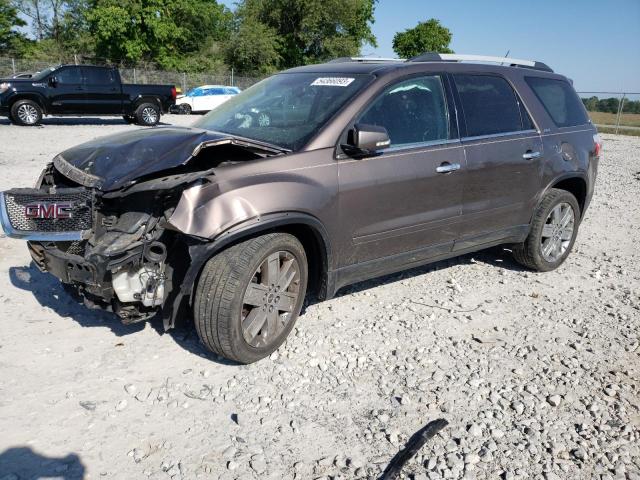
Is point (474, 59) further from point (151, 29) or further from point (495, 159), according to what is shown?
point (151, 29)

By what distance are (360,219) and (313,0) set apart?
43549 mm

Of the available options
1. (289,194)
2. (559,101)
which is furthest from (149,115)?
(289,194)

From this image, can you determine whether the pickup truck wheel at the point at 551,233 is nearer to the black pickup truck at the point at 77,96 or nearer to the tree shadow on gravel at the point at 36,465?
the tree shadow on gravel at the point at 36,465

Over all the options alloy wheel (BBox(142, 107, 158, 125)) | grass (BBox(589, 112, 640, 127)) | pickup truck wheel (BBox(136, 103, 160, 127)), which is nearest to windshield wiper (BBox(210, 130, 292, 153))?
pickup truck wheel (BBox(136, 103, 160, 127))

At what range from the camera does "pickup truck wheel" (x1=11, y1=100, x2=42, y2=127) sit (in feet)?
56.6

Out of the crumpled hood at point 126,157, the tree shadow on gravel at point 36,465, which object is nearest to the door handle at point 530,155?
the crumpled hood at point 126,157

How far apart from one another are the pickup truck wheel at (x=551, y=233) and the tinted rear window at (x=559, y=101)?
719mm

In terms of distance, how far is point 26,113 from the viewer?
17438mm

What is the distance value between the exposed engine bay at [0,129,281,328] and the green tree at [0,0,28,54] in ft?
164

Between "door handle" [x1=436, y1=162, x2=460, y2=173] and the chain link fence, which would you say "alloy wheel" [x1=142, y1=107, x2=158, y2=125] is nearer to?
the chain link fence

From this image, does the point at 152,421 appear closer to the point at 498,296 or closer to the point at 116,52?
the point at 498,296

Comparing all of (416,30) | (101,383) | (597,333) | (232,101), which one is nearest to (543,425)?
(597,333)

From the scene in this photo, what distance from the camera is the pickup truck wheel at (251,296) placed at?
3205 millimetres

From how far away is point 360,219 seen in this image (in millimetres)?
3783
